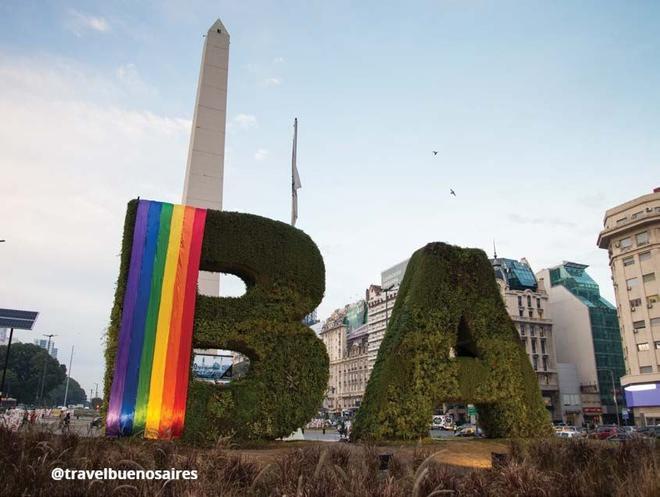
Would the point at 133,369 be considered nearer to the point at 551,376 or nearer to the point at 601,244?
the point at 601,244

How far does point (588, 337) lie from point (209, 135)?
73.3 m

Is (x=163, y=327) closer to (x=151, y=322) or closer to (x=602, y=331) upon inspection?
(x=151, y=322)

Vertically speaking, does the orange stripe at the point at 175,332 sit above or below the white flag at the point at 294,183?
below

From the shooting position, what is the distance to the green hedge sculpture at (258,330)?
1297 cm

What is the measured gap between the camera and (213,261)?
14.4 m

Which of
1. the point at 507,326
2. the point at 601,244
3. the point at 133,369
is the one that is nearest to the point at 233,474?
the point at 133,369

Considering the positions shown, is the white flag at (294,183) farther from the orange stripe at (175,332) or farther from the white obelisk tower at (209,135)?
the orange stripe at (175,332)

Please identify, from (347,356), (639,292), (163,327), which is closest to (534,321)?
(639,292)

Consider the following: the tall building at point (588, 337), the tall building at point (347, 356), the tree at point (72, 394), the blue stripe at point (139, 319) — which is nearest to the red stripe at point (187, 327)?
the blue stripe at point (139, 319)

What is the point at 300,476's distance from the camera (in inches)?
221

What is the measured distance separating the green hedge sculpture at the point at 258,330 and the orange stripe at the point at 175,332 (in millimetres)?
432

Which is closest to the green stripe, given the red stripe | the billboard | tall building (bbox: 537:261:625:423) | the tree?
the red stripe

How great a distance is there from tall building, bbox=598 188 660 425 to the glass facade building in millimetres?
27807

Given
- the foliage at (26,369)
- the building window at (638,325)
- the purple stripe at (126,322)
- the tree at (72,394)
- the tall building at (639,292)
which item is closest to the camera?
the purple stripe at (126,322)
